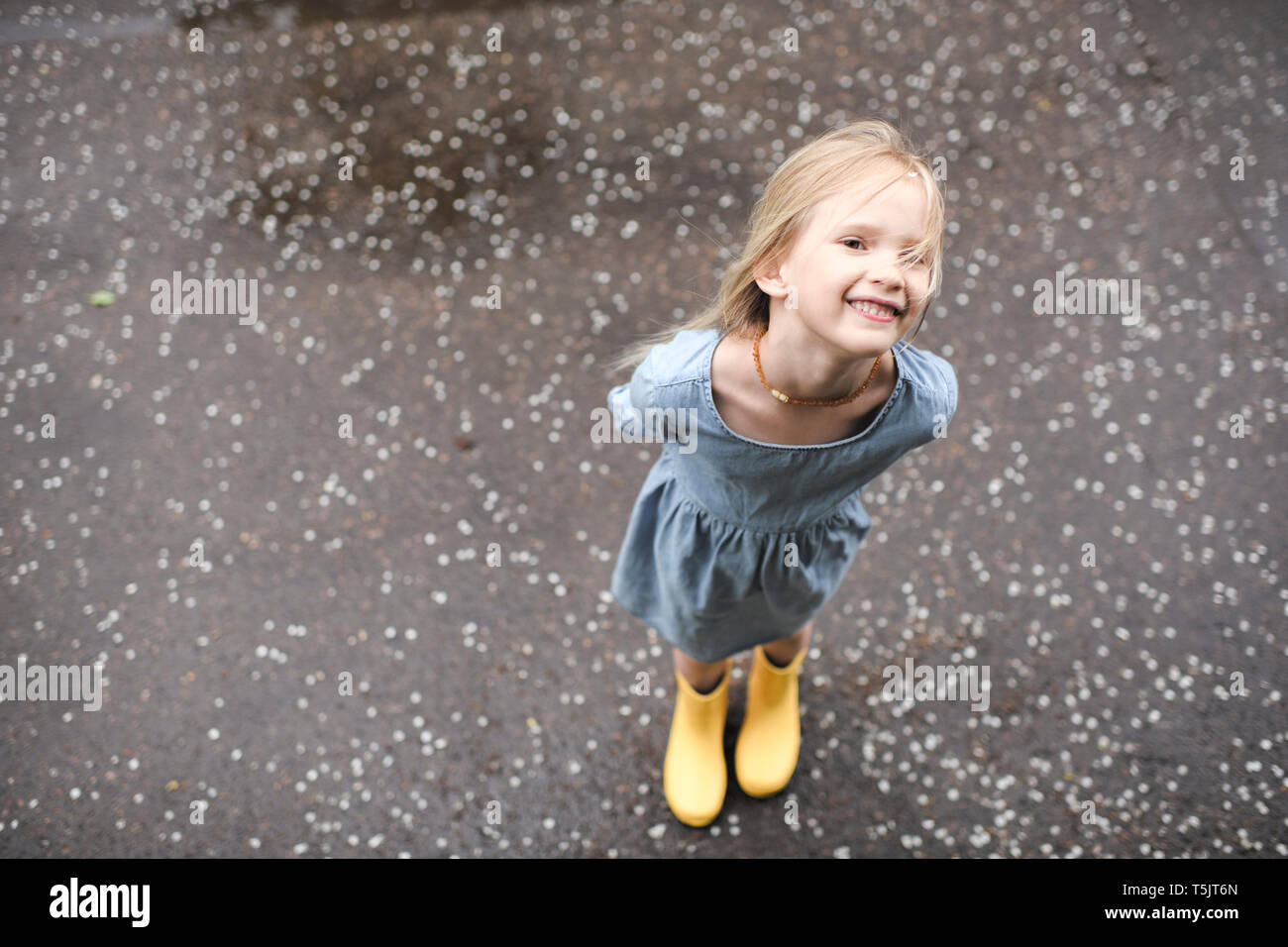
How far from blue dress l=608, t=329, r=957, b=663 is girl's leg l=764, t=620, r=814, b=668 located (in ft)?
0.35

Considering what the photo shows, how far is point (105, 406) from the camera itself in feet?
7.73

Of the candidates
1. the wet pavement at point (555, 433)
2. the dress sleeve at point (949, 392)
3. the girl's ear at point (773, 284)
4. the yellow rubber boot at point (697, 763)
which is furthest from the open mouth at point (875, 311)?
the wet pavement at point (555, 433)

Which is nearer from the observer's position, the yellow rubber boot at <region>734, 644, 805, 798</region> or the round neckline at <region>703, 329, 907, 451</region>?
the round neckline at <region>703, 329, 907, 451</region>

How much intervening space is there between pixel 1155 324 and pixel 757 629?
64.8 inches

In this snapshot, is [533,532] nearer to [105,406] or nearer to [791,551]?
[791,551]

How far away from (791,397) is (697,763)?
3.17 feet

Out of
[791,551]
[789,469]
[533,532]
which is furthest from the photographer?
[533,532]

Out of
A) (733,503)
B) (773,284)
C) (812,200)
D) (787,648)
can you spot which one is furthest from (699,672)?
(812,200)

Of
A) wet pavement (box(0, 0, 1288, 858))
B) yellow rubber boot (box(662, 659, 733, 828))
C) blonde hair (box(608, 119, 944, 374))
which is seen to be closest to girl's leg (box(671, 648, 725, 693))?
yellow rubber boot (box(662, 659, 733, 828))

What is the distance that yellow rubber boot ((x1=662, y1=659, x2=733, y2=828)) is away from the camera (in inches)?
69.5

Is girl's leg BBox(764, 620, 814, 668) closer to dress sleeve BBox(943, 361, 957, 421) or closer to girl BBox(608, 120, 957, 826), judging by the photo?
girl BBox(608, 120, 957, 826)

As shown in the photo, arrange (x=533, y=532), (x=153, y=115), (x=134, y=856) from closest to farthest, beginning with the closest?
(x=134, y=856) → (x=533, y=532) → (x=153, y=115)

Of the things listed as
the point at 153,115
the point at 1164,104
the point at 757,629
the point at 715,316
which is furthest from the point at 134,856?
the point at 1164,104

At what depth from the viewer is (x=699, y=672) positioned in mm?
1671
